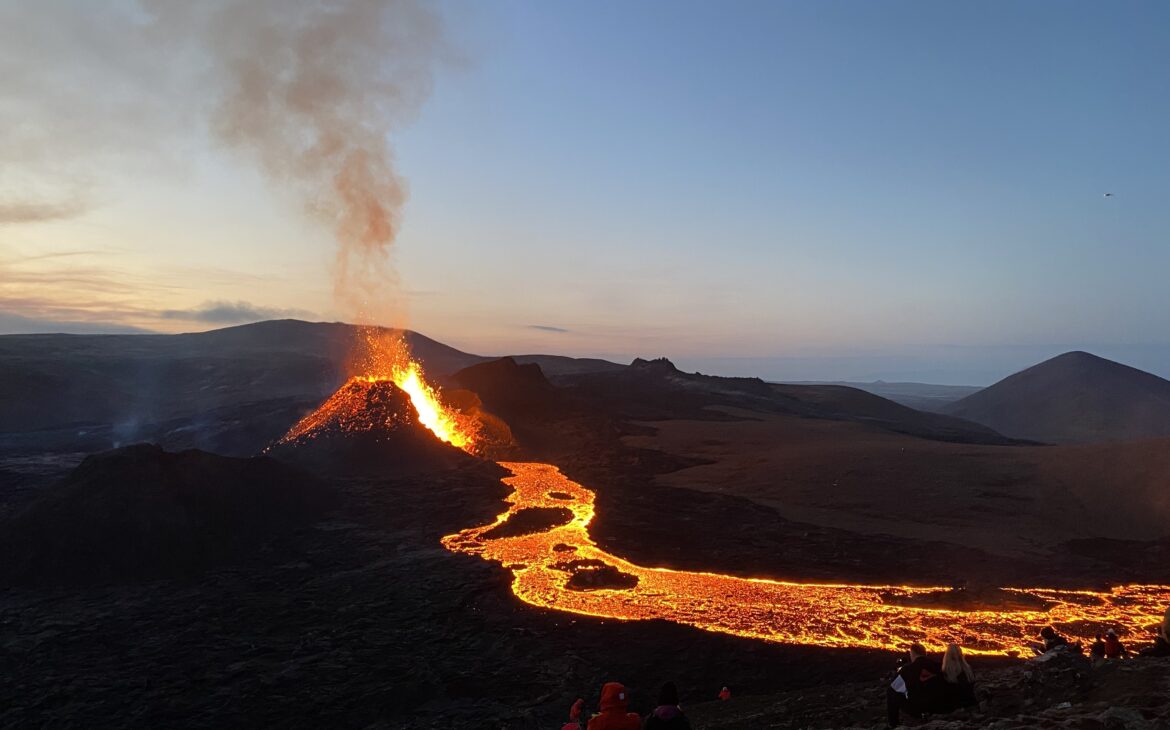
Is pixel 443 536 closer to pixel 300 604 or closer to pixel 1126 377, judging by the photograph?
pixel 300 604

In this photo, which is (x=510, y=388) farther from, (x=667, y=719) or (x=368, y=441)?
(x=667, y=719)

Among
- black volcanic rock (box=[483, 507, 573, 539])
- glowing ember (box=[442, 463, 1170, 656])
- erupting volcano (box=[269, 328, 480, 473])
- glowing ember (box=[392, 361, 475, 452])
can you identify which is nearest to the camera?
glowing ember (box=[442, 463, 1170, 656])

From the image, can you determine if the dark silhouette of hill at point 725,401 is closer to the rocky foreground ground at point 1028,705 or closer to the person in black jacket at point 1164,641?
the rocky foreground ground at point 1028,705

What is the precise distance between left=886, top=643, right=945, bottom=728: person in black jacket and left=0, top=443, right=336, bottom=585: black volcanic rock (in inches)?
996

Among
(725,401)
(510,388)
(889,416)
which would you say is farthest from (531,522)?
(889,416)

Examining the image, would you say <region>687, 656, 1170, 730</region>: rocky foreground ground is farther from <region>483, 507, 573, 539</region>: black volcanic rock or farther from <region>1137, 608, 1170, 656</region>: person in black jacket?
<region>483, 507, 573, 539</region>: black volcanic rock

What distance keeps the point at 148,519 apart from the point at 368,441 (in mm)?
18913

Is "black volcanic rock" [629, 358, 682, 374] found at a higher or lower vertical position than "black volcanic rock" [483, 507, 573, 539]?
higher

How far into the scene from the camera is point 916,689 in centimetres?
988

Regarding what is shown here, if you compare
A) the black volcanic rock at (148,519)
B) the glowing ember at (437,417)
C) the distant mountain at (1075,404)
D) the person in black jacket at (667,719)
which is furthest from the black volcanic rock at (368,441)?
the distant mountain at (1075,404)

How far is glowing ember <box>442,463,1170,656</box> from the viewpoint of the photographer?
19.8 m

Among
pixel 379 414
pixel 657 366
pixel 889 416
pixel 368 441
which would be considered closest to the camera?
pixel 368 441

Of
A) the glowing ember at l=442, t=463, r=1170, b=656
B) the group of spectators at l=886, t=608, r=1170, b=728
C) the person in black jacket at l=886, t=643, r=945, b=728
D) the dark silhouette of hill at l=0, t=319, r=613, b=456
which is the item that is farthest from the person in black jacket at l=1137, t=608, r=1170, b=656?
the dark silhouette of hill at l=0, t=319, r=613, b=456

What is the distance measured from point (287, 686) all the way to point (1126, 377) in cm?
18175
